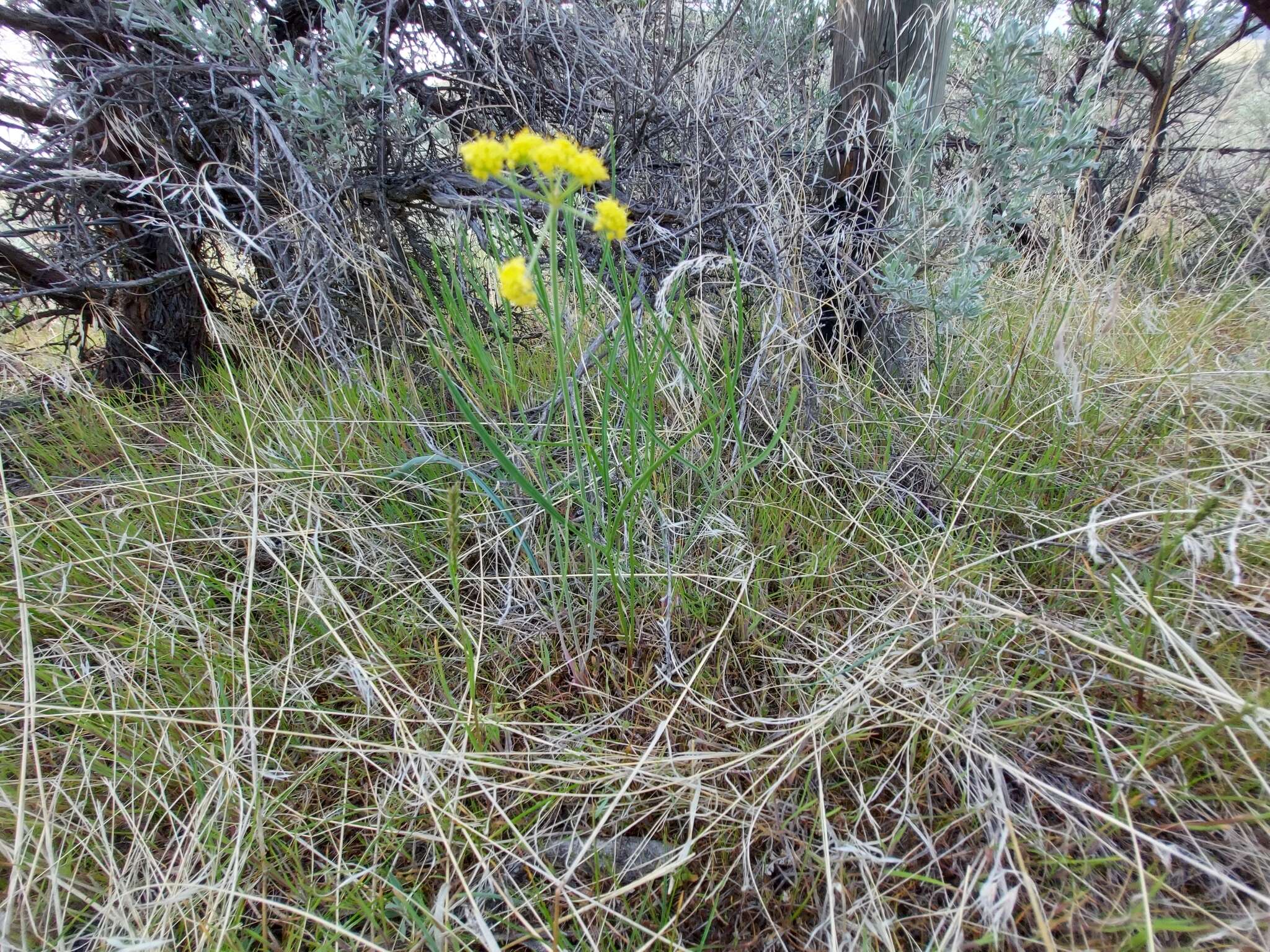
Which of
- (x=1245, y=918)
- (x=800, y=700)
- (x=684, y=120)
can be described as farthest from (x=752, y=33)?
(x=1245, y=918)

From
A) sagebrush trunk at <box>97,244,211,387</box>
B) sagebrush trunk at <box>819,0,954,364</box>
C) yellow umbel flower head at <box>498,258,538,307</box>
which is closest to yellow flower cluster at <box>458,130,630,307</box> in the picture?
yellow umbel flower head at <box>498,258,538,307</box>

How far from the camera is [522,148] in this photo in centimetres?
70

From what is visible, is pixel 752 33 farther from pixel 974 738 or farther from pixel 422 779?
pixel 422 779

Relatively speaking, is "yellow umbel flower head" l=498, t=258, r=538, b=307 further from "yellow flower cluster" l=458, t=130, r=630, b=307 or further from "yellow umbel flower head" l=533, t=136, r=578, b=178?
Result: "yellow umbel flower head" l=533, t=136, r=578, b=178

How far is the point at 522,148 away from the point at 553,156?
40 mm

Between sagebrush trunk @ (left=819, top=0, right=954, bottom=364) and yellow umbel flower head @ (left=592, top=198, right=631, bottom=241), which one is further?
sagebrush trunk @ (left=819, top=0, right=954, bottom=364)

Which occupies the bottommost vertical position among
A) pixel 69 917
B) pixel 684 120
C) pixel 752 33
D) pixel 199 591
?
pixel 69 917

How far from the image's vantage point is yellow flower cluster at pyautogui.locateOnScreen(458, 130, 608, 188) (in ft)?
2.28

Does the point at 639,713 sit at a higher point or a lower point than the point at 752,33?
lower

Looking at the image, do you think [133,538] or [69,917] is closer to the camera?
[69,917]

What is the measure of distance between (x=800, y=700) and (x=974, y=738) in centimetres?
24

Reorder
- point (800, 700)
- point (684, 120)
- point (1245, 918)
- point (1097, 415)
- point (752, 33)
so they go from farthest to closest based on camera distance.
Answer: point (752, 33)
point (684, 120)
point (1097, 415)
point (800, 700)
point (1245, 918)

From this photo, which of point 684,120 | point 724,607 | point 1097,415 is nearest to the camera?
point 724,607

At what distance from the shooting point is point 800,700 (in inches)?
37.4
